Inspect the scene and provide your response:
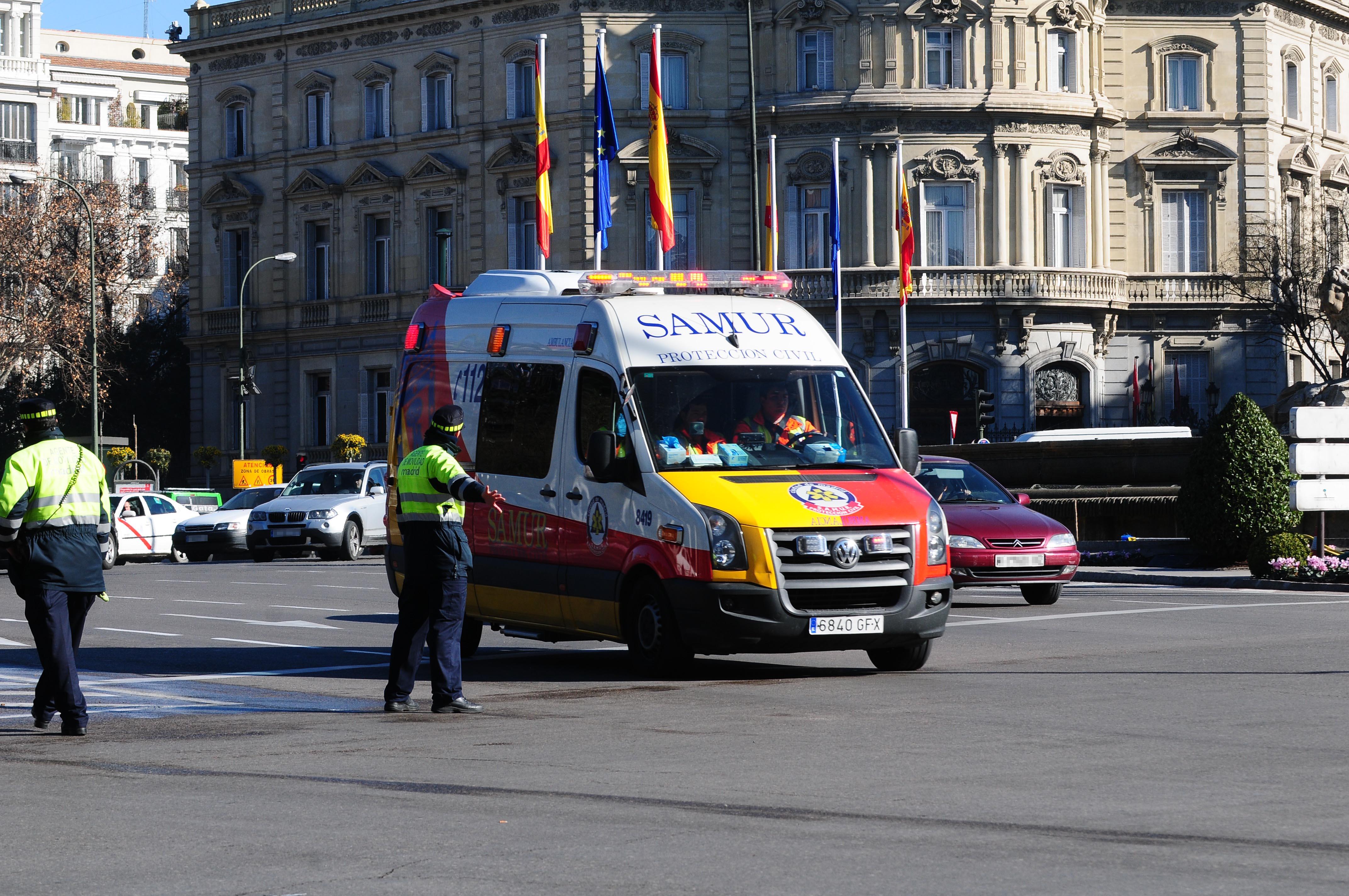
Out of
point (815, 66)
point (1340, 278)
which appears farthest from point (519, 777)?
point (1340, 278)

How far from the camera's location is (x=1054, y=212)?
54688 mm

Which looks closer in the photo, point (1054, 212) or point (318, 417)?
point (1054, 212)

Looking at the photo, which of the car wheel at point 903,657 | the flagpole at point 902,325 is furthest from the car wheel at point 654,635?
the flagpole at point 902,325

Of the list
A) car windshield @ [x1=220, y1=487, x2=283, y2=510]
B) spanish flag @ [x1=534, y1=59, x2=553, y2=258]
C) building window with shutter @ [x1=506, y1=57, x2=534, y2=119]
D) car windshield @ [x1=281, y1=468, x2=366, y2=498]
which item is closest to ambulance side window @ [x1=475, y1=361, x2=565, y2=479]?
spanish flag @ [x1=534, y1=59, x2=553, y2=258]

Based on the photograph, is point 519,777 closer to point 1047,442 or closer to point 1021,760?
point 1021,760

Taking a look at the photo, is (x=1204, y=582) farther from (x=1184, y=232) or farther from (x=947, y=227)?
(x=1184, y=232)

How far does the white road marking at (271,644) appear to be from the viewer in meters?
17.6

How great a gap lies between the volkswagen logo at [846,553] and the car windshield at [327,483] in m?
23.7

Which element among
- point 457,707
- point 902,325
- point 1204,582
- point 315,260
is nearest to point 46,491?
point 457,707

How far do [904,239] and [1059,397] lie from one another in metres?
9.67

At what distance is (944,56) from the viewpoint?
53.7 m

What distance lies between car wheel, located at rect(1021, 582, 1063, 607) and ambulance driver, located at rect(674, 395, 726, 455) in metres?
8.46

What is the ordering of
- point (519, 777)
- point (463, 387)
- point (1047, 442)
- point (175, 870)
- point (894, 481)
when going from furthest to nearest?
point (1047, 442)
point (463, 387)
point (894, 481)
point (519, 777)
point (175, 870)

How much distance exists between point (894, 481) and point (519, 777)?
5470 mm
